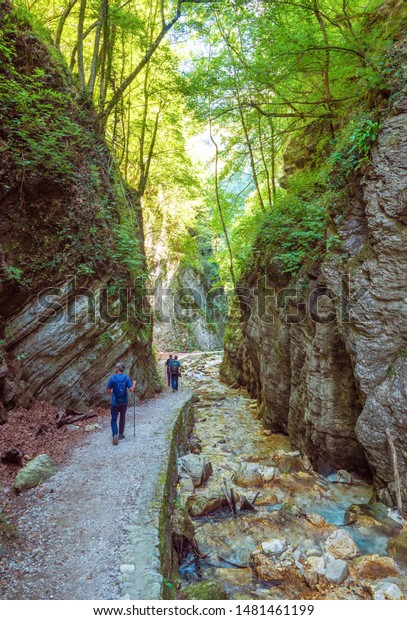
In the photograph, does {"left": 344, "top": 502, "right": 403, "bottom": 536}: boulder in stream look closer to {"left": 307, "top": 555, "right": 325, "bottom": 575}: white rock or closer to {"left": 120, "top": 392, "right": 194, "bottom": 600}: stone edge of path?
{"left": 307, "top": 555, "right": 325, "bottom": 575}: white rock

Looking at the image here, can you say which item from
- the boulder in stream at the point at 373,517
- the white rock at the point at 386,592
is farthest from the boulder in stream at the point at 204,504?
the white rock at the point at 386,592

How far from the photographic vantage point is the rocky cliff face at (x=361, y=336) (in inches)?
242

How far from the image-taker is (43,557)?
3.77 meters

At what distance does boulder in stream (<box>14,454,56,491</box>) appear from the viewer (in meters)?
5.11

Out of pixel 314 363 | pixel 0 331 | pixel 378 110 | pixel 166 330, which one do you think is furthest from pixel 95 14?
pixel 166 330

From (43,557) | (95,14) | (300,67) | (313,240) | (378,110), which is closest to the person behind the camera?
(43,557)

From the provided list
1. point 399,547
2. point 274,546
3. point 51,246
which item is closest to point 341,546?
point 399,547

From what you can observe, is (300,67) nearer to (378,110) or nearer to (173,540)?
(378,110)

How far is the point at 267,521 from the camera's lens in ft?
21.2

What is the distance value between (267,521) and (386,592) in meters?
2.33

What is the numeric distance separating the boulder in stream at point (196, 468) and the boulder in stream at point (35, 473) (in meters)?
3.34

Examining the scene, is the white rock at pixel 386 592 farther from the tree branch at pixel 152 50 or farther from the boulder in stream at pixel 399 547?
the tree branch at pixel 152 50
